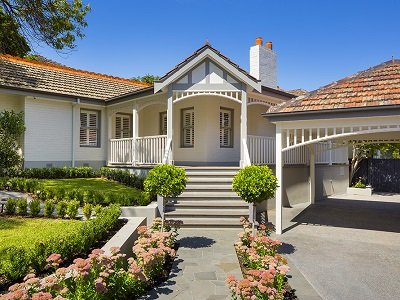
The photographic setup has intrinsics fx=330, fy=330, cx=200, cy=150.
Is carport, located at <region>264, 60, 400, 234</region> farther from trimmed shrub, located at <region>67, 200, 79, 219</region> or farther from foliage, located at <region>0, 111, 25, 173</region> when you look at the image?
foliage, located at <region>0, 111, 25, 173</region>

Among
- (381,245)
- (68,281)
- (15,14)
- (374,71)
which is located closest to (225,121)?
(374,71)

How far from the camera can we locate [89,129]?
Answer: 55.0 feet

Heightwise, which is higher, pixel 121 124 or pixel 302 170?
pixel 121 124

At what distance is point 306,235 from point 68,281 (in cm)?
687

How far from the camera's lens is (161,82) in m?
12.5

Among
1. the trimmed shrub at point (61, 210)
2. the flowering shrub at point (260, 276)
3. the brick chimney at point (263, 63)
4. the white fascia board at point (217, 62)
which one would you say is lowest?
the flowering shrub at point (260, 276)

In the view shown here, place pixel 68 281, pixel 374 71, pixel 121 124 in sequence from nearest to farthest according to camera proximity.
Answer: pixel 68 281, pixel 374 71, pixel 121 124

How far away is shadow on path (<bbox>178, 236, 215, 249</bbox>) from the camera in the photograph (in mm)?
7730

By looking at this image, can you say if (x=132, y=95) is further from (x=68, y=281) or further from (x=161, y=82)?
(x=68, y=281)

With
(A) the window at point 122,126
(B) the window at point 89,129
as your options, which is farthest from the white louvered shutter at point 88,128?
(A) the window at point 122,126

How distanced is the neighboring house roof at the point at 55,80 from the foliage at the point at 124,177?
4.14 metres

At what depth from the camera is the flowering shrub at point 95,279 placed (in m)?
3.69

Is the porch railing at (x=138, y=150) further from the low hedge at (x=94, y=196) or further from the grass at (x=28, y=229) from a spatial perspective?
the grass at (x=28, y=229)

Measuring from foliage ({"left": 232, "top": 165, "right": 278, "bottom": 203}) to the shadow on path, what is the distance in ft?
5.03
